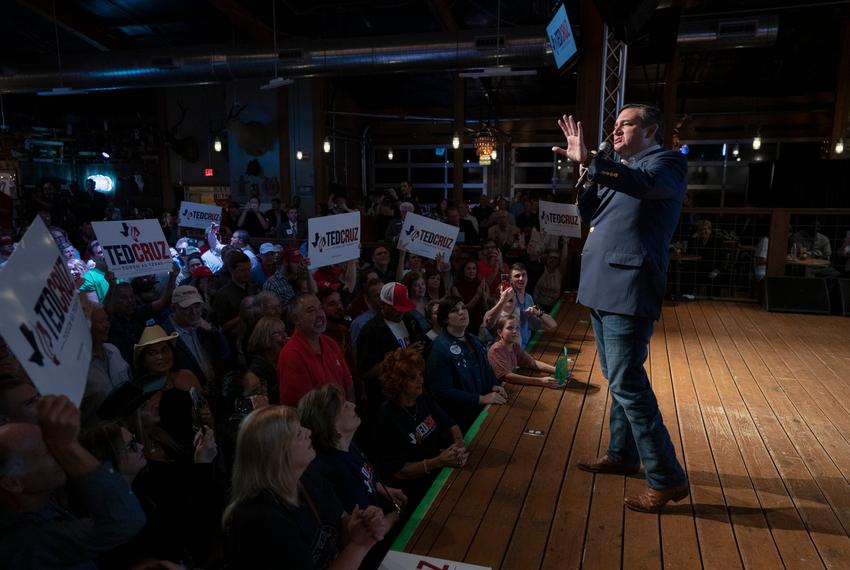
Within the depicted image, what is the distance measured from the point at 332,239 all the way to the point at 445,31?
21.3 feet

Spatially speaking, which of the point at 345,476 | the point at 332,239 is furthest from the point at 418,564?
the point at 332,239

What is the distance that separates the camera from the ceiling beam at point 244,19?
10680 millimetres

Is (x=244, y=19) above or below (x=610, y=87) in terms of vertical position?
above

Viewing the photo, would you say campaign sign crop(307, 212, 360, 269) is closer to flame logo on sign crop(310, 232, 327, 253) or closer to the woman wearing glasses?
flame logo on sign crop(310, 232, 327, 253)

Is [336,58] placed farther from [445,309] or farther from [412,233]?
[445,309]

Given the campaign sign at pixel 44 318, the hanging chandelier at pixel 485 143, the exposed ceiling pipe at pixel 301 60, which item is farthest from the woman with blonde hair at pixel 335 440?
the hanging chandelier at pixel 485 143

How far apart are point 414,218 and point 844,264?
6.10m

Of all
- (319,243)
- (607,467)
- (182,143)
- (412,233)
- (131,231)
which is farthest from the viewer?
(182,143)

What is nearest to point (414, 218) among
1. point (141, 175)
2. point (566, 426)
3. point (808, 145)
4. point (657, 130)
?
point (566, 426)

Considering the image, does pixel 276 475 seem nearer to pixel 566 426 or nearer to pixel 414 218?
pixel 566 426

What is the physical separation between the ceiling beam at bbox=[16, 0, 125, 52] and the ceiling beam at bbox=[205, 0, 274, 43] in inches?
128

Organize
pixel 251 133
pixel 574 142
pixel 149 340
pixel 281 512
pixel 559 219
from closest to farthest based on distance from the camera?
pixel 281 512
pixel 574 142
pixel 149 340
pixel 559 219
pixel 251 133

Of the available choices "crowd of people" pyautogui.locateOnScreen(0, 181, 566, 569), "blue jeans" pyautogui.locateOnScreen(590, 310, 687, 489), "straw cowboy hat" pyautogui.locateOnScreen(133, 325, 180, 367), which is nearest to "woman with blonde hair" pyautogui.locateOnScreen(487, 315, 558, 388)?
"crowd of people" pyautogui.locateOnScreen(0, 181, 566, 569)

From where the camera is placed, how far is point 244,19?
1128cm
